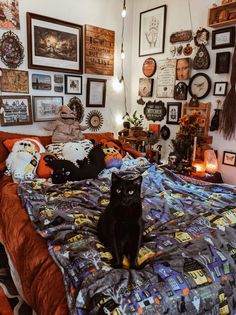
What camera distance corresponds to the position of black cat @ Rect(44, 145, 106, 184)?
2.24 metres

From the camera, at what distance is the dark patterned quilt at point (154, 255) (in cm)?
97

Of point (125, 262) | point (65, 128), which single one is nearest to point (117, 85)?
point (65, 128)

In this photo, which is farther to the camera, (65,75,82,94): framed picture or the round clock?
(65,75,82,94): framed picture

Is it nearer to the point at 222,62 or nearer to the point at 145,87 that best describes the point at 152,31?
the point at 145,87

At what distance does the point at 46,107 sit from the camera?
304 centimetres

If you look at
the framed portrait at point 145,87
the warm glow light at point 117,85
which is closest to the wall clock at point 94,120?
the warm glow light at point 117,85

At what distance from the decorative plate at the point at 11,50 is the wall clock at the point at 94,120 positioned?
1062 mm

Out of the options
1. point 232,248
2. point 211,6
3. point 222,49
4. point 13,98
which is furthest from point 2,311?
point 211,6

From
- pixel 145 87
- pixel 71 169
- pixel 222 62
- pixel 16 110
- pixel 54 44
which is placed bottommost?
pixel 71 169

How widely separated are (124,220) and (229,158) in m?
2.03

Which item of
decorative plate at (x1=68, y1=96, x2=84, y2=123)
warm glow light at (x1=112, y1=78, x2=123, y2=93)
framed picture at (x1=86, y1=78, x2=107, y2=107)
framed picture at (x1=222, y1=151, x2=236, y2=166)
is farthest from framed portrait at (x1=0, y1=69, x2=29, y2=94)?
framed picture at (x1=222, y1=151, x2=236, y2=166)

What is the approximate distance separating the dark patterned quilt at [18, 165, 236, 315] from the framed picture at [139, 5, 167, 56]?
232 centimetres

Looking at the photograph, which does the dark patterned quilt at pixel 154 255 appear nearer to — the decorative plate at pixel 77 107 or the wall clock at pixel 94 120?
the decorative plate at pixel 77 107

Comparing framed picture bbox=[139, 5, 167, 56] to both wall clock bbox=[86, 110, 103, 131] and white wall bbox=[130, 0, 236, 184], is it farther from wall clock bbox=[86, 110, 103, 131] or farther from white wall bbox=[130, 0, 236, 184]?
wall clock bbox=[86, 110, 103, 131]
